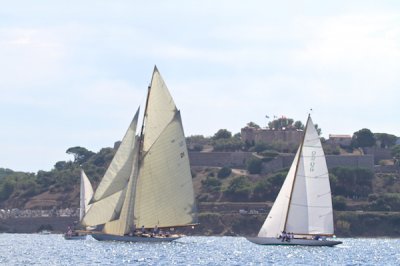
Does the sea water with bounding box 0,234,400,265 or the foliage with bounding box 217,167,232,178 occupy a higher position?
the foliage with bounding box 217,167,232,178

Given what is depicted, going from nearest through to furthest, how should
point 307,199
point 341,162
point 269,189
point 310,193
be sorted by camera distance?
point 310,193
point 307,199
point 269,189
point 341,162

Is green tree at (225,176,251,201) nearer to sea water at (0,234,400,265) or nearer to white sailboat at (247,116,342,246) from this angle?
sea water at (0,234,400,265)

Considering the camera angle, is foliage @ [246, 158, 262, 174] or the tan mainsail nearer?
the tan mainsail

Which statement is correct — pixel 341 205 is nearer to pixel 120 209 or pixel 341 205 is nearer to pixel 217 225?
pixel 217 225

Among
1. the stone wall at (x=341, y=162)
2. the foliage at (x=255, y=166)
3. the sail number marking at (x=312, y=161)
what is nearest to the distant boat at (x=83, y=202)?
the sail number marking at (x=312, y=161)

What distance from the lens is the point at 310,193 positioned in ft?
297

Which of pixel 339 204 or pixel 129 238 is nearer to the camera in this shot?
pixel 129 238

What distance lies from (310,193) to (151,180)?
1195 cm

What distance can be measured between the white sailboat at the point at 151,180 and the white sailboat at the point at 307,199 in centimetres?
723

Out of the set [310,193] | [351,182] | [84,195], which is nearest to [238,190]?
[351,182]

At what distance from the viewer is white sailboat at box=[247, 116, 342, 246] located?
297ft

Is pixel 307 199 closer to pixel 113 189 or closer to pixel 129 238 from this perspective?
pixel 129 238

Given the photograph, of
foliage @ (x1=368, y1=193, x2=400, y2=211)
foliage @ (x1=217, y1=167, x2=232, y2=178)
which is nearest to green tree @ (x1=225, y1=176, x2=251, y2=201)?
foliage @ (x1=217, y1=167, x2=232, y2=178)

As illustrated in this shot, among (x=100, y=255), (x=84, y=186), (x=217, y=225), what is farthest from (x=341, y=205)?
(x=100, y=255)
